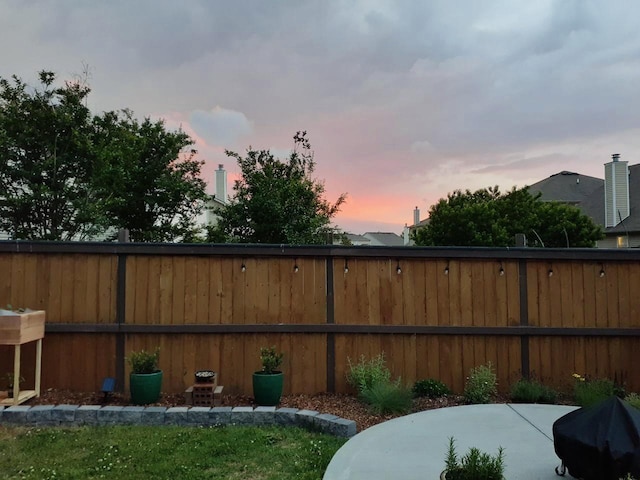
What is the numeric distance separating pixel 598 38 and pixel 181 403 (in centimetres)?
945

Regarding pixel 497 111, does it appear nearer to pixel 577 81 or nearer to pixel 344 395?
pixel 577 81

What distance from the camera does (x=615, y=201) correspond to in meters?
22.4

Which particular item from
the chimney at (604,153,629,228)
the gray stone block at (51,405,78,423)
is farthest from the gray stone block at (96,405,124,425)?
the chimney at (604,153,629,228)

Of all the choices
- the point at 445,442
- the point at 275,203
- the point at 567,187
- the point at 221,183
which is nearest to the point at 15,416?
the point at 445,442

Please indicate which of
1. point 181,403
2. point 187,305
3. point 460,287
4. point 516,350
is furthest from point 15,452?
point 516,350

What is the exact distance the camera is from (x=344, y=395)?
17.7 ft

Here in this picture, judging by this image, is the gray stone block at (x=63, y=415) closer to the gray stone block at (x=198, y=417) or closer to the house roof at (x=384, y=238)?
the gray stone block at (x=198, y=417)

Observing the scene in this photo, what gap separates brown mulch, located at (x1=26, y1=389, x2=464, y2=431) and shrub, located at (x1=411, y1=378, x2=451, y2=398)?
67mm

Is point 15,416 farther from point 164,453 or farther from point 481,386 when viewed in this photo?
point 481,386

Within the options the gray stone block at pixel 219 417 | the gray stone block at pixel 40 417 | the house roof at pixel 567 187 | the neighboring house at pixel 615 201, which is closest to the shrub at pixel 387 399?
the gray stone block at pixel 219 417

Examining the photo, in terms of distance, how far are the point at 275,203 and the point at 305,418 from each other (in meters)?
7.12

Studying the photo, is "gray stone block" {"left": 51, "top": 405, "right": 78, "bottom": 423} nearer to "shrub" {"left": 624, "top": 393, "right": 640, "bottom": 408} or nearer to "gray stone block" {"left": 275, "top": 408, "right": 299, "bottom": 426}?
"gray stone block" {"left": 275, "top": 408, "right": 299, "bottom": 426}

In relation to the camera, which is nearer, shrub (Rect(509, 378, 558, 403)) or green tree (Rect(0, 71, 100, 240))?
shrub (Rect(509, 378, 558, 403))

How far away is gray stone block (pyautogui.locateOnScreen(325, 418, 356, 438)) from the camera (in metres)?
4.12
